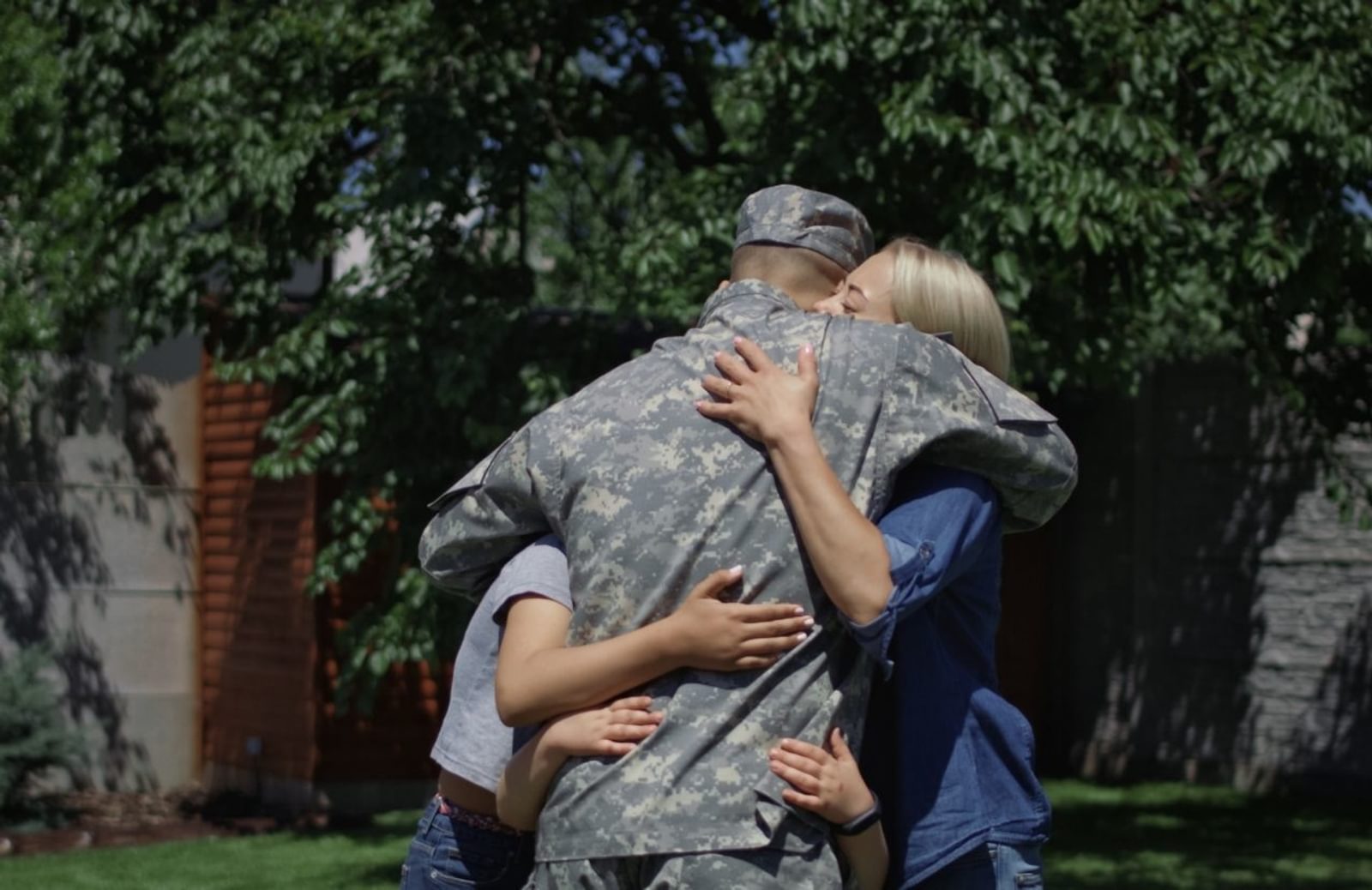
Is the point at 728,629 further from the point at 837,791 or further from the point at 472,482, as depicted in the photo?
the point at 472,482

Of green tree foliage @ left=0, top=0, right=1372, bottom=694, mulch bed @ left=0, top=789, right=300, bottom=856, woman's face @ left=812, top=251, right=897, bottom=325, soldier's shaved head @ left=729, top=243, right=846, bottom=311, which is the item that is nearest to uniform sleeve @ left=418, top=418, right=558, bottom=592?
soldier's shaved head @ left=729, top=243, right=846, bottom=311

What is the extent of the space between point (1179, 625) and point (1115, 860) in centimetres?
338

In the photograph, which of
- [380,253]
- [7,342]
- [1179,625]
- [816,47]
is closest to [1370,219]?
[816,47]

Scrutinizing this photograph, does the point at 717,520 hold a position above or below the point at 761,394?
below

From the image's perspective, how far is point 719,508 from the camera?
7.82 feet

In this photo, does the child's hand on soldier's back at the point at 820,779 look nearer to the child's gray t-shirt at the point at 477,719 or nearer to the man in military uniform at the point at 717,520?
the man in military uniform at the point at 717,520

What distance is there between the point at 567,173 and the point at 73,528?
13.4 ft

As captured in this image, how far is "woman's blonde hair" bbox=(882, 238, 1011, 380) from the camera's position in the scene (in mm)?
2754

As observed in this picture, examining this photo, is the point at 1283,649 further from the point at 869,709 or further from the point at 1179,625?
the point at 869,709

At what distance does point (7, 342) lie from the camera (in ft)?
29.6

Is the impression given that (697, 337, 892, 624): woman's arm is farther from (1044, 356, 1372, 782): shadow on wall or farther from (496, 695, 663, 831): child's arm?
(1044, 356, 1372, 782): shadow on wall

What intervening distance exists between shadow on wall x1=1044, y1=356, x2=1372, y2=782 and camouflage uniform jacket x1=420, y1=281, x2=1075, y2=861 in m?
9.82

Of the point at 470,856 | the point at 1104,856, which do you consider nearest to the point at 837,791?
the point at 470,856

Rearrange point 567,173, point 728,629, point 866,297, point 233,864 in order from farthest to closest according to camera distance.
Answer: point 567,173 < point 233,864 < point 866,297 < point 728,629
